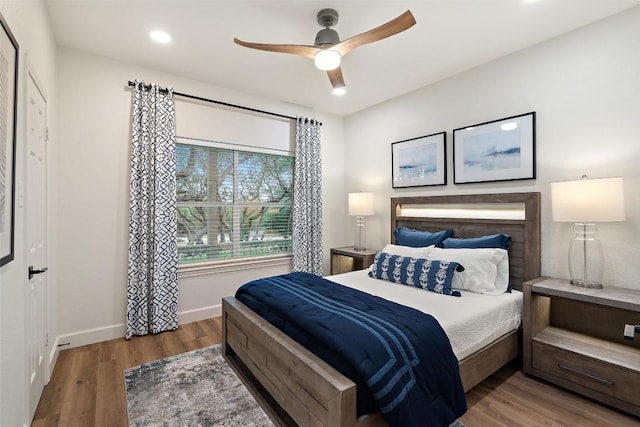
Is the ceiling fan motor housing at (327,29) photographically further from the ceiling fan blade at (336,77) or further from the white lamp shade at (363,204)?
the white lamp shade at (363,204)

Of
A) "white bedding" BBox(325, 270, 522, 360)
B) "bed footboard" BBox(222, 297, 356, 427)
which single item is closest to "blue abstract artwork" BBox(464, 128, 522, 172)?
"white bedding" BBox(325, 270, 522, 360)

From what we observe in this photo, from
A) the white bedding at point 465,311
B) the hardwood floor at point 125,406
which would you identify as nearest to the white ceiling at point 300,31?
the white bedding at point 465,311

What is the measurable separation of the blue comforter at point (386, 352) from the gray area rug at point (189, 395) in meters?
0.48

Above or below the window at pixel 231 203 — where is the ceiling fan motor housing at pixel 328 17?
above

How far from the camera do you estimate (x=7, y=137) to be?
4.71 ft

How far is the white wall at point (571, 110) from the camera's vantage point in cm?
237

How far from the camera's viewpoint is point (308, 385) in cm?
166

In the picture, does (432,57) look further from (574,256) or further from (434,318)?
(434,318)

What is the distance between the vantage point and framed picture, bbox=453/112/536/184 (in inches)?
114

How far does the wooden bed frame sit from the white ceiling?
1437mm

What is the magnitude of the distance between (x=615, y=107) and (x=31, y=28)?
4.18m

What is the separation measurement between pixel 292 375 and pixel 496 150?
284 centimetres

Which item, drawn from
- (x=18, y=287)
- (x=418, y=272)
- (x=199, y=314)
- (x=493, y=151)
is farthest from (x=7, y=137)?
(x=493, y=151)

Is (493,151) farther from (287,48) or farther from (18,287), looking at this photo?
(18,287)
